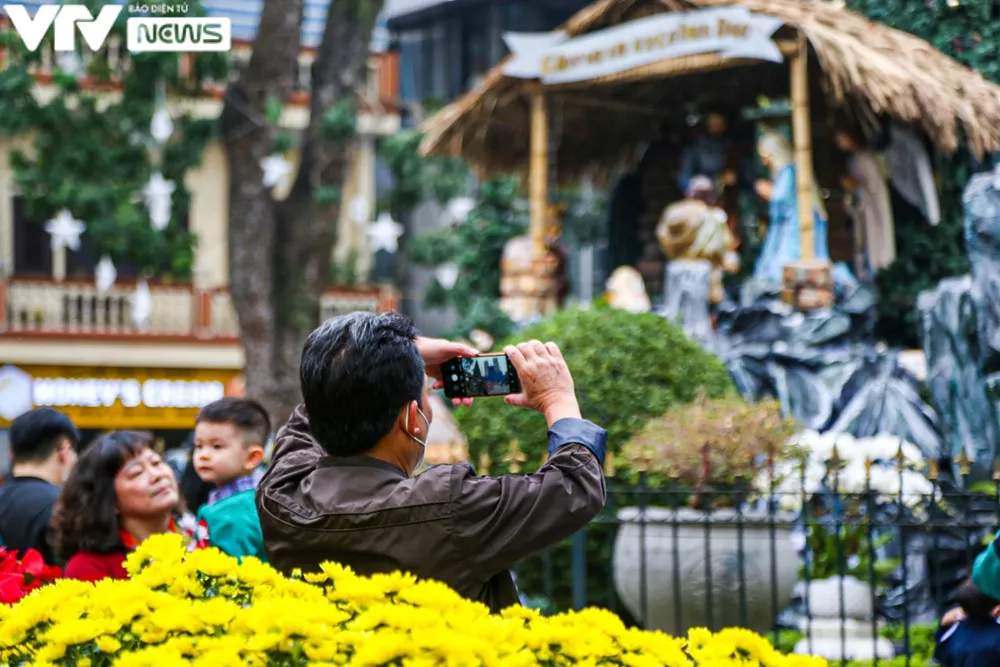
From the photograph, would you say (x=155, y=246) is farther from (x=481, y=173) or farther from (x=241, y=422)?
(x=241, y=422)

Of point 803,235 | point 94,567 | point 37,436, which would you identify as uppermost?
point 803,235

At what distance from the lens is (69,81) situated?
15.9m

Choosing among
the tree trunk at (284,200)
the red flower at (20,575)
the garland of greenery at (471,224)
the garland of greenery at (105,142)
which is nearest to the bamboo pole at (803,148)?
the garland of greenery at (471,224)

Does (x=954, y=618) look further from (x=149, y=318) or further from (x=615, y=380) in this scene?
(x=149, y=318)

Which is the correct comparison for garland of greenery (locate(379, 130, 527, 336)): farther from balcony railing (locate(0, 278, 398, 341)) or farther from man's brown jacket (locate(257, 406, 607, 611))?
man's brown jacket (locate(257, 406, 607, 611))

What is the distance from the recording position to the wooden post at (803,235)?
14.0 metres

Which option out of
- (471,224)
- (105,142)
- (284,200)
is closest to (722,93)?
(471,224)

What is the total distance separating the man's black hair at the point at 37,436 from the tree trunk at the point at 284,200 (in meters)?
8.70

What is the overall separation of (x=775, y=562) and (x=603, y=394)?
2.05m

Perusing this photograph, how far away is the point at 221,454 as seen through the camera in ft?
16.8

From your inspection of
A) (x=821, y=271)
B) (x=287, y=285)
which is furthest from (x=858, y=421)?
(x=287, y=285)

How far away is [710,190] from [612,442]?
6.91 meters

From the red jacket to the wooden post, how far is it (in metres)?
10.0

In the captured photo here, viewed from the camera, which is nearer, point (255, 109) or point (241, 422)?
point (241, 422)
